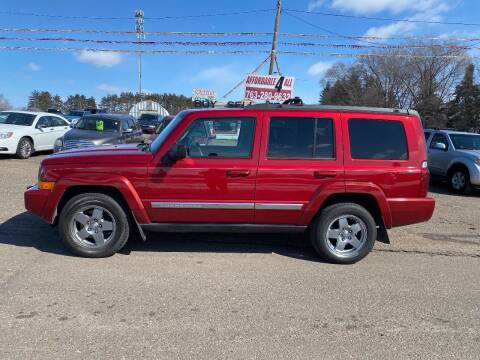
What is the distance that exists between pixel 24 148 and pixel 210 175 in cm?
1090

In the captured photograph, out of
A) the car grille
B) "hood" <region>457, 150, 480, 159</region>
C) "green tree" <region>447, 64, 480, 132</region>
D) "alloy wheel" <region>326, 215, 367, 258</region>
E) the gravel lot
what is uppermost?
"green tree" <region>447, 64, 480, 132</region>

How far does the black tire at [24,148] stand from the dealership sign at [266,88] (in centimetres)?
822

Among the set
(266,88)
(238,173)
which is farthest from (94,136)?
(238,173)

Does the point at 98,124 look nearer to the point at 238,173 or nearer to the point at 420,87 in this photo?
the point at 238,173

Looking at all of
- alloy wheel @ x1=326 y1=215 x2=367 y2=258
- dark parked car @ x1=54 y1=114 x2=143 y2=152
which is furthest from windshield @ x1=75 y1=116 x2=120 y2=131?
alloy wheel @ x1=326 y1=215 x2=367 y2=258

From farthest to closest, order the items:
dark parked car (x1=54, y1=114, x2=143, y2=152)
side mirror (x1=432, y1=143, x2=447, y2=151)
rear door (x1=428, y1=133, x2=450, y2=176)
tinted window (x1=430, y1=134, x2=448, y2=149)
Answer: dark parked car (x1=54, y1=114, x2=143, y2=152) < tinted window (x1=430, y1=134, x2=448, y2=149) < rear door (x1=428, y1=133, x2=450, y2=176) < side mirror (x1=432, y1=143, x2=447, y2=151)

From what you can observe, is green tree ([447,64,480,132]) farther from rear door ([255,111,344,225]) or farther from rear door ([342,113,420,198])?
rear door ([255,111,344,225])

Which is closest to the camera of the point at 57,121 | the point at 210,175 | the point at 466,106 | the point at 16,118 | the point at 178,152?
the point at 178,152

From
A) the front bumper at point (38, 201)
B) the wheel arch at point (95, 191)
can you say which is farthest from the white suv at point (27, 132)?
the wheel arch at point (95, 191)

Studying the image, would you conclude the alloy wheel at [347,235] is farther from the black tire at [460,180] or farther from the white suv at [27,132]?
the white suv at [27,132]

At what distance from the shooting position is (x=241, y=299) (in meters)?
3.95

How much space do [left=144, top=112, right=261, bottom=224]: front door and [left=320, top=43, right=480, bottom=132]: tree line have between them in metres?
42.2

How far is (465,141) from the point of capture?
11484 millimetres

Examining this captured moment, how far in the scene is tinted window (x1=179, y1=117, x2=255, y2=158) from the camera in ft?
15.7
